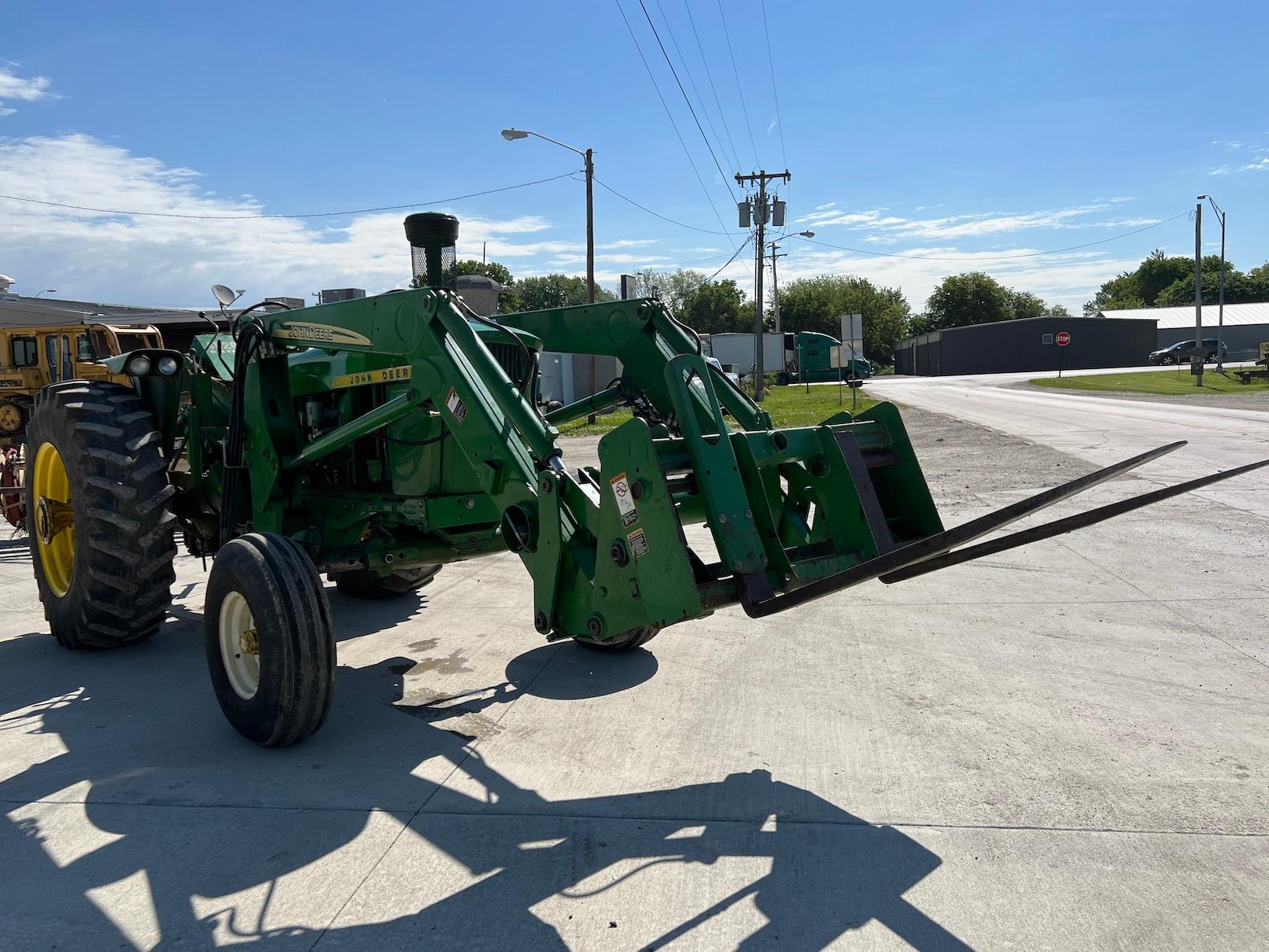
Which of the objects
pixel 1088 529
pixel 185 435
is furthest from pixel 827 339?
pixel 185 435

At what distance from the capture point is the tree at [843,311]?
311 feet

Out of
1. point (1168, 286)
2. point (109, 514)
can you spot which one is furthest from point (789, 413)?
point (1168, 286)

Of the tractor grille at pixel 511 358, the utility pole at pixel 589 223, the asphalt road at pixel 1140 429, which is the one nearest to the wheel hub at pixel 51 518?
the tractor grille at pixel 511 358

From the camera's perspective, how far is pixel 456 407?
443cm

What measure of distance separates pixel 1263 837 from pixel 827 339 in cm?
5599

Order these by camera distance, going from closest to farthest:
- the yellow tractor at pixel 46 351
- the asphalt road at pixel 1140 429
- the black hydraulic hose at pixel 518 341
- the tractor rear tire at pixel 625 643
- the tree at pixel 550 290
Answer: the black hydraulic hose at pixel 518 341 < the tractor rear tire at pixel 625 643 < the asphalt road at pixel 1140 429 < the yellow tractor at pixel 46 351 < the tree at pixel 550 290

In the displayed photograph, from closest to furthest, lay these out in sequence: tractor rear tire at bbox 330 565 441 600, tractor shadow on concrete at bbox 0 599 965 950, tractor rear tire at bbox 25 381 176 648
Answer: tractor shadow on concrete at bbox 0 599 965 950
tractor rear tire at bbox 25 381 176 648
tractor rear tire at bbox 330 565 441 600

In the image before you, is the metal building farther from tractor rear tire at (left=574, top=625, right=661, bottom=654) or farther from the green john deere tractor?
the green john deere tractor

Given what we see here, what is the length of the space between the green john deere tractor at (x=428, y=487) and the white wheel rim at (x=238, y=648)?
1 centimetres

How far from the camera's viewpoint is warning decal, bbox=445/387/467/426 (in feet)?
14.4

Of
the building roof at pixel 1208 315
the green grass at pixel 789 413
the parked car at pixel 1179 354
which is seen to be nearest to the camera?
the green grass at pixel 789 413

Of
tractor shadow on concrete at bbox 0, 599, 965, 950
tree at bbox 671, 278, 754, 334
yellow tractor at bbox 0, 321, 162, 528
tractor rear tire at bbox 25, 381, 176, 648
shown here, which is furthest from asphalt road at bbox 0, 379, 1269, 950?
tree at bbox 671, 278, 754, 334

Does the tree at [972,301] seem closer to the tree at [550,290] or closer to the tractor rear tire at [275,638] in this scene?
the tree at [550,290]

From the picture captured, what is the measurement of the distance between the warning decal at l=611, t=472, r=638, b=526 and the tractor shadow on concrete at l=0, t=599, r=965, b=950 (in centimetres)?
113
